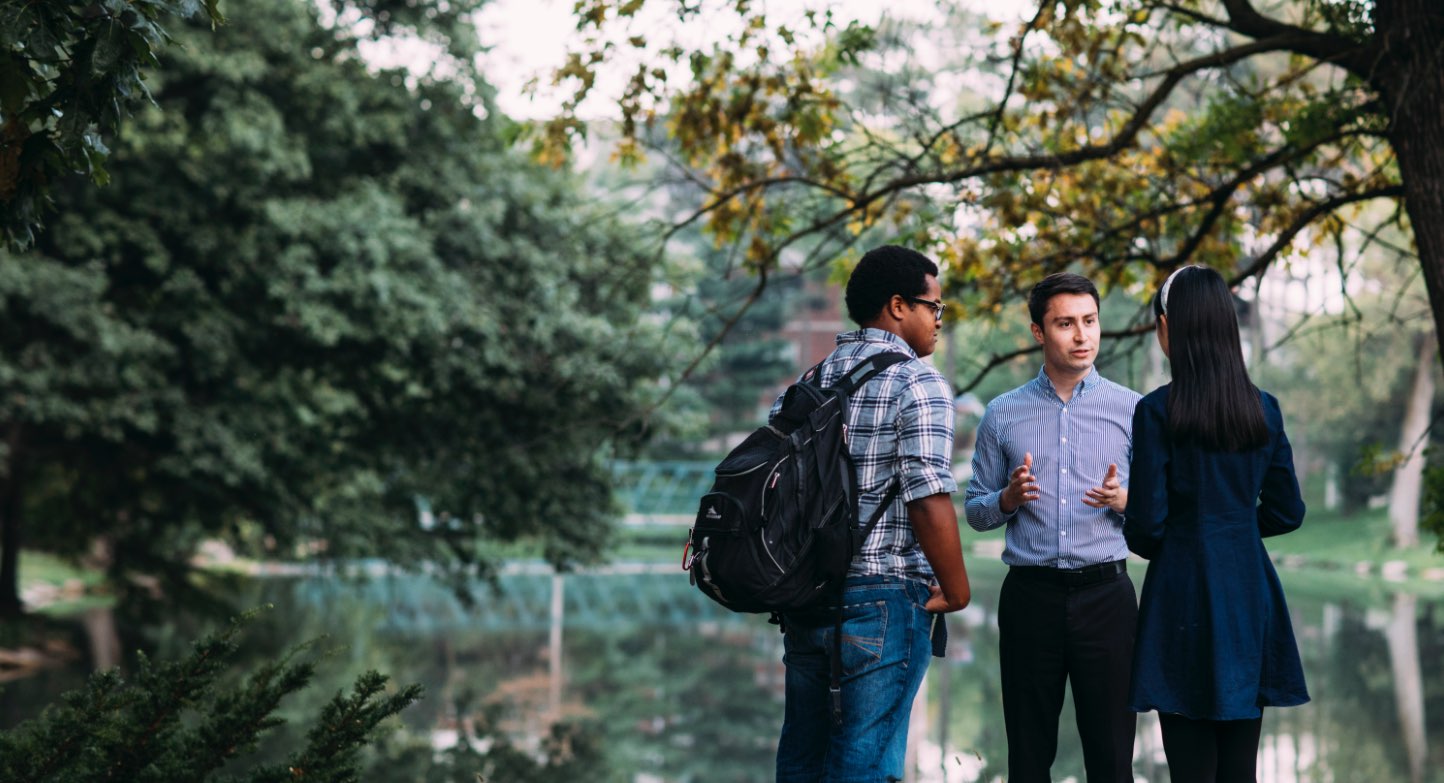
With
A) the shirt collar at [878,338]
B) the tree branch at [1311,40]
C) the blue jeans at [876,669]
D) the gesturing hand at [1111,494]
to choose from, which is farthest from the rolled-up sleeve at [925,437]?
the tree branch at [1311,40]

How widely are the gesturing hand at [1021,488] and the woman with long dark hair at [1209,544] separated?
0.26 m

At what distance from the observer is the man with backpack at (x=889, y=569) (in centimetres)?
345

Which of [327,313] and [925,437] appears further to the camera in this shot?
[327,313]

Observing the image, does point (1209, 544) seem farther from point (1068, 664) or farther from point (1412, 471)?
point (1412, 471)

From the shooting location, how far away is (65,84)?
149 inches

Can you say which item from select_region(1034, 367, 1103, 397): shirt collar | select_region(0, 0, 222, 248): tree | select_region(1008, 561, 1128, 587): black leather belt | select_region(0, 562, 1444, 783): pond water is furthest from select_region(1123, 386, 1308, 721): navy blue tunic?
select_region(0, 562, 1444, 783): pond water

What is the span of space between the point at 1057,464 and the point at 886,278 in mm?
732

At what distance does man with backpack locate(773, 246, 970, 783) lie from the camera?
3.45 metres

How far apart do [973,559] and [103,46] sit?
33170 mm

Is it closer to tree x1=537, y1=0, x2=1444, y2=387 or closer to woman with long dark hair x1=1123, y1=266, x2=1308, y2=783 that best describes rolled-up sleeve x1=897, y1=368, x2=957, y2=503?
woman with long dark hair x1=1123, y1=266, x2=1308, y2=783

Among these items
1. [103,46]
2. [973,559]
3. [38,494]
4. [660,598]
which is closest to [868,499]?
[103,46]

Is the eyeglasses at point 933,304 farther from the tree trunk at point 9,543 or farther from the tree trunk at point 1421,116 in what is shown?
the tree trunk at point 9,543

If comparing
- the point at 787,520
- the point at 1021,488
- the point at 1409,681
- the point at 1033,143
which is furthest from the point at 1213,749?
the point at 1409,681

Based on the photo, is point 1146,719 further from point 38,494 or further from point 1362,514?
point 1362,514
